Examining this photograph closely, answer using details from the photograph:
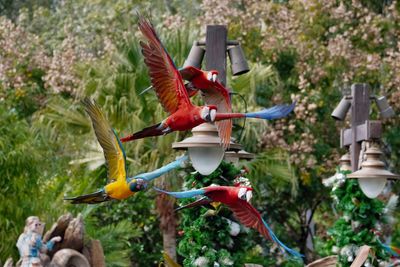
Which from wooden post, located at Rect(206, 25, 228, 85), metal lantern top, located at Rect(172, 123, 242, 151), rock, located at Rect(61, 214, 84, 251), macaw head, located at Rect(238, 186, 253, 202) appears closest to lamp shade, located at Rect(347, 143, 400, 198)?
wooden post, located at Rect(206, 25, 228, 85)

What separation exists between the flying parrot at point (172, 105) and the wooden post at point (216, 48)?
2830 mm

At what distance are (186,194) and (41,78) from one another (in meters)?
14.7

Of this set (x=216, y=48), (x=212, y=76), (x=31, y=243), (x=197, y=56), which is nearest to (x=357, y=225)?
(x=197, y=56)

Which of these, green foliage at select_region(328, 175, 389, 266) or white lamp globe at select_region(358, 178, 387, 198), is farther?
green foliage at select_region(328, 175, 389, 266)

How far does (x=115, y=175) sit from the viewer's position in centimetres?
554

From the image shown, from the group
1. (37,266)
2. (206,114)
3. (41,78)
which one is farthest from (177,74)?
(41,78)

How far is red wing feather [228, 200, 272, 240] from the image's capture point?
619cm

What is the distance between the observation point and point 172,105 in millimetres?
5605

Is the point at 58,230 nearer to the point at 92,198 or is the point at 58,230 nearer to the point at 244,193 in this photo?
the point at 244,193

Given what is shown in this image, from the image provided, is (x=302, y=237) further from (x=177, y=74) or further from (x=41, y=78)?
(x=177, y=74)

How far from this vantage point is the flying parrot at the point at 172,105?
17.9 feet

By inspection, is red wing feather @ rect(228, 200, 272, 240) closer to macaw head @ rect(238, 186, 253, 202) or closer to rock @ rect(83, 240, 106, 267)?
macaw head @ rect(238, 186, 253, 202)

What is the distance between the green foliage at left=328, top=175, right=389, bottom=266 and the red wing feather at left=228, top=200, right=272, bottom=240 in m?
5.39

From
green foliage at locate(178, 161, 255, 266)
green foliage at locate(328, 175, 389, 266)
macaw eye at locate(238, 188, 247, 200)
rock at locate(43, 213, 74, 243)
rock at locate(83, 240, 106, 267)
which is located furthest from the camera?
rock at locate(83, 240, 106, 267)
